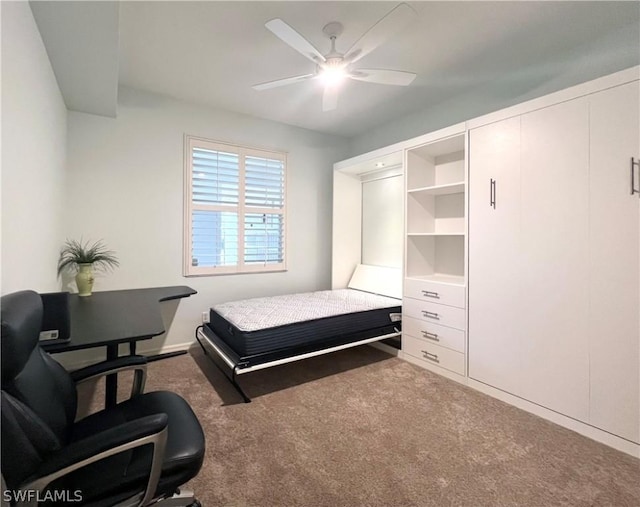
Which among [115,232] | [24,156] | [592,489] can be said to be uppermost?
[24,156]

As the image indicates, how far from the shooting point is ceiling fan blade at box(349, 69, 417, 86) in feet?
6.98

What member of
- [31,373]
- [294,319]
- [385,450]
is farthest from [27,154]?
[385,450]

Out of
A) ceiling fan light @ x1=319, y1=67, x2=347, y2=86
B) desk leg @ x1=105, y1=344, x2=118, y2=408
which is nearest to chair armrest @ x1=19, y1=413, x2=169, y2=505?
desk leg @ x1=105, y1=344, x2=118, y2=408

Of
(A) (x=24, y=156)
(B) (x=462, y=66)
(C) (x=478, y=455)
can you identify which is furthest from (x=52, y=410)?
(B) (x=462, y=66)

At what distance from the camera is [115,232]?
3033 mm

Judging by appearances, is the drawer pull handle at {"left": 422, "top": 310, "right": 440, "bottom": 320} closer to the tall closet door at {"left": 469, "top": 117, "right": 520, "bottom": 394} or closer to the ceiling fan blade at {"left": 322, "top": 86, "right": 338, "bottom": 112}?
the tall closet door at {"left": 469, "top": 117, "right": 520, "bottom": 394}

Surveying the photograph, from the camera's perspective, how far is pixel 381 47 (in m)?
2.37

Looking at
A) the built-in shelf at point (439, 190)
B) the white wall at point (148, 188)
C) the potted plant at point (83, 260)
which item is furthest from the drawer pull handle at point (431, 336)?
the potted plant at point (83, 260)

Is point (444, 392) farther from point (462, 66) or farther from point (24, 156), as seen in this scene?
point (24, 156)

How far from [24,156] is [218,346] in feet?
5.83

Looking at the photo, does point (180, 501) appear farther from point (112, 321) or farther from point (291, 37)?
point (291, 37)

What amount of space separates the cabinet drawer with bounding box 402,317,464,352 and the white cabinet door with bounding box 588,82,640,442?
89 cm

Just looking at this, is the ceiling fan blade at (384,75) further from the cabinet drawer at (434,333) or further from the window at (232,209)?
the cabinet drawer at (434,333)

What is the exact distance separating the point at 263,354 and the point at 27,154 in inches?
72.8
